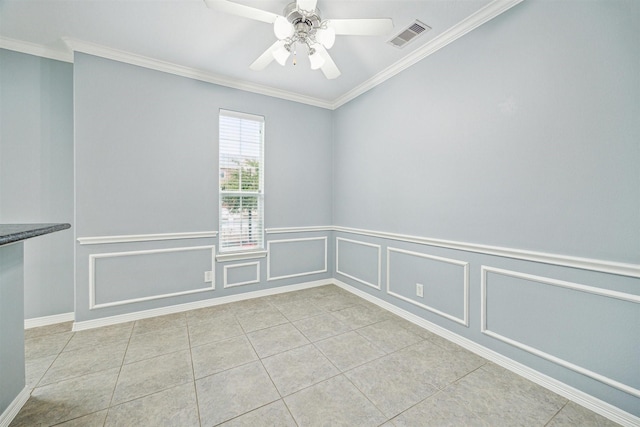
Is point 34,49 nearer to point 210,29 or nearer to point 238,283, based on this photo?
point 210,29

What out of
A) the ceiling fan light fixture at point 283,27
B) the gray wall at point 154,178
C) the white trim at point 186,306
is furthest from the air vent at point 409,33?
the white trim at point 186,306

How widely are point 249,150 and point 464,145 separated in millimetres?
2554

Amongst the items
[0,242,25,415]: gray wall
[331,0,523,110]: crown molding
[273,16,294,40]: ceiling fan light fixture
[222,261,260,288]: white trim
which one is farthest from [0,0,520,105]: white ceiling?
[222,261,260,288]: white trim

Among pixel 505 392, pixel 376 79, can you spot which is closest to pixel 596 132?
pixel 505 392

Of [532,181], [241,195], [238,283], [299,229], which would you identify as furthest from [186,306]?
[532,181]

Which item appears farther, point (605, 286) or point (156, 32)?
point (156, 32)

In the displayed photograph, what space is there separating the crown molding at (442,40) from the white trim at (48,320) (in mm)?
4322

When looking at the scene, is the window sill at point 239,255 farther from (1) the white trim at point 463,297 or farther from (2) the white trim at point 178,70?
(2) the white trim at point 178,70

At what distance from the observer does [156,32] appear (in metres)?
2.42

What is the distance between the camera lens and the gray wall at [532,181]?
61.1 inches

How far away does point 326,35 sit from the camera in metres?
1.89

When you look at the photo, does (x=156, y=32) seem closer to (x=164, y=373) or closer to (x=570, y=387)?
(x=164, y=373)

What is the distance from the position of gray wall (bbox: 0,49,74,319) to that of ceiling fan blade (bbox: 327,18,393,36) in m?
2.94

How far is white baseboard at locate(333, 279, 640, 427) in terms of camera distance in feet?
5.08
